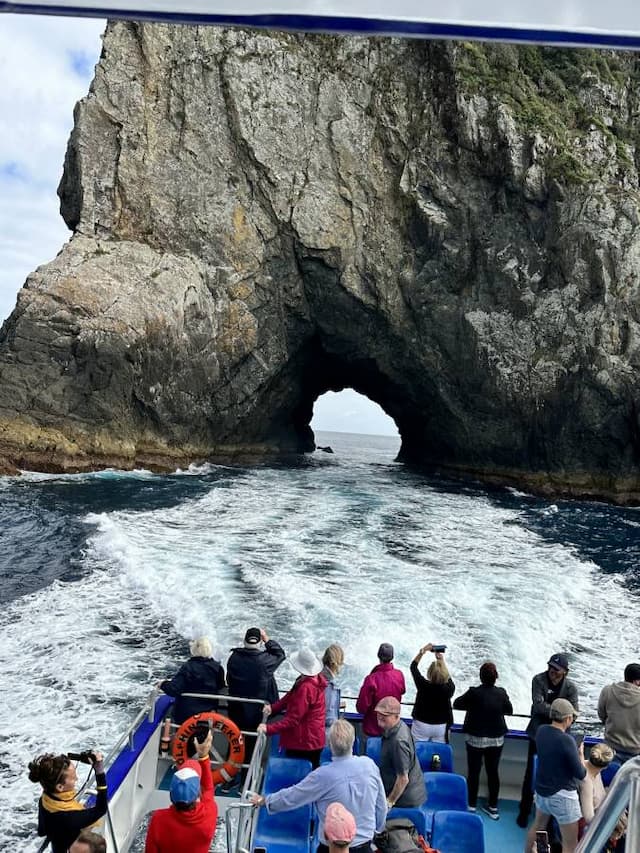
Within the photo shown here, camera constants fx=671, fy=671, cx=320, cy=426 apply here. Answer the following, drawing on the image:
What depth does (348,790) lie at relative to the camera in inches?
166

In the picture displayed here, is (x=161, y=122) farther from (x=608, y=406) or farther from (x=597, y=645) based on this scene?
(x=597, y=645)

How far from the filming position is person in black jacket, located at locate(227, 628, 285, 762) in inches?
252

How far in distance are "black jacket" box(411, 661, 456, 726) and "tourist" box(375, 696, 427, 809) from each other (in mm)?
1364

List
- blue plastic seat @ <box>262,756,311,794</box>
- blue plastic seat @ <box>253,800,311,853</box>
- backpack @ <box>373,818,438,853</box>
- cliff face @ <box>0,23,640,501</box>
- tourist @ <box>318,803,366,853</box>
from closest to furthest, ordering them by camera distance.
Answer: tourist @ <box>318,803,366,853</box>, backpack @ <box>373,818,438,853</box>, blue plastic seat @ <box>253,800,311,853</box>, blue plastic seat @ <box>262,756,311,794</box>, cliff face @ <box>0,23,640,501</box>

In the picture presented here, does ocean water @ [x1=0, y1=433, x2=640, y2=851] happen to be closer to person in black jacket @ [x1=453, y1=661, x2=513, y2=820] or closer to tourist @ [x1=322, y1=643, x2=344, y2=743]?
tourist @ [x1=322, y1=643, x2=344, y2=743]

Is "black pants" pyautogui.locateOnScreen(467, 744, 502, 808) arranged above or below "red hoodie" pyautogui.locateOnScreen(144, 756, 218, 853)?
below

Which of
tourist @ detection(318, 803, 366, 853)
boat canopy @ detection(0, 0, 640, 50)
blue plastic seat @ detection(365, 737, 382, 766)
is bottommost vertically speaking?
blue plastic seat @ detection(365, 737, 382, 766)

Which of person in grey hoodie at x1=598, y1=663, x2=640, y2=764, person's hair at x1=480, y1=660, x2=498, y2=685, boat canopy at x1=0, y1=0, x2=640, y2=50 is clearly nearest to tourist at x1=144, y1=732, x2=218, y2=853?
person's hair at x1=480, y1=660, x2=498, y2=685

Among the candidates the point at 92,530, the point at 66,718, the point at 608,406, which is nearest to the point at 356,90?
the point at 608,406

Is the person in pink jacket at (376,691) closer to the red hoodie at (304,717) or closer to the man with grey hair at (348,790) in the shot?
the red hoodie at (304,717)

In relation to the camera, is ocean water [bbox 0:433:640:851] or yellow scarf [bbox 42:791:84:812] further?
ocean water [bbox 0:433:640:851]

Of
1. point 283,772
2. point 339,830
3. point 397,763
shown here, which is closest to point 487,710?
point 397,763

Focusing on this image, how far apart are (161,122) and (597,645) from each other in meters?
33.1

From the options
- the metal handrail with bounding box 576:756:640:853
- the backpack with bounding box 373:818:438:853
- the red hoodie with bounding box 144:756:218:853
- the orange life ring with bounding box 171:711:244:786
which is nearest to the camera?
the metal handrail with bounding box 576:756:640:853
